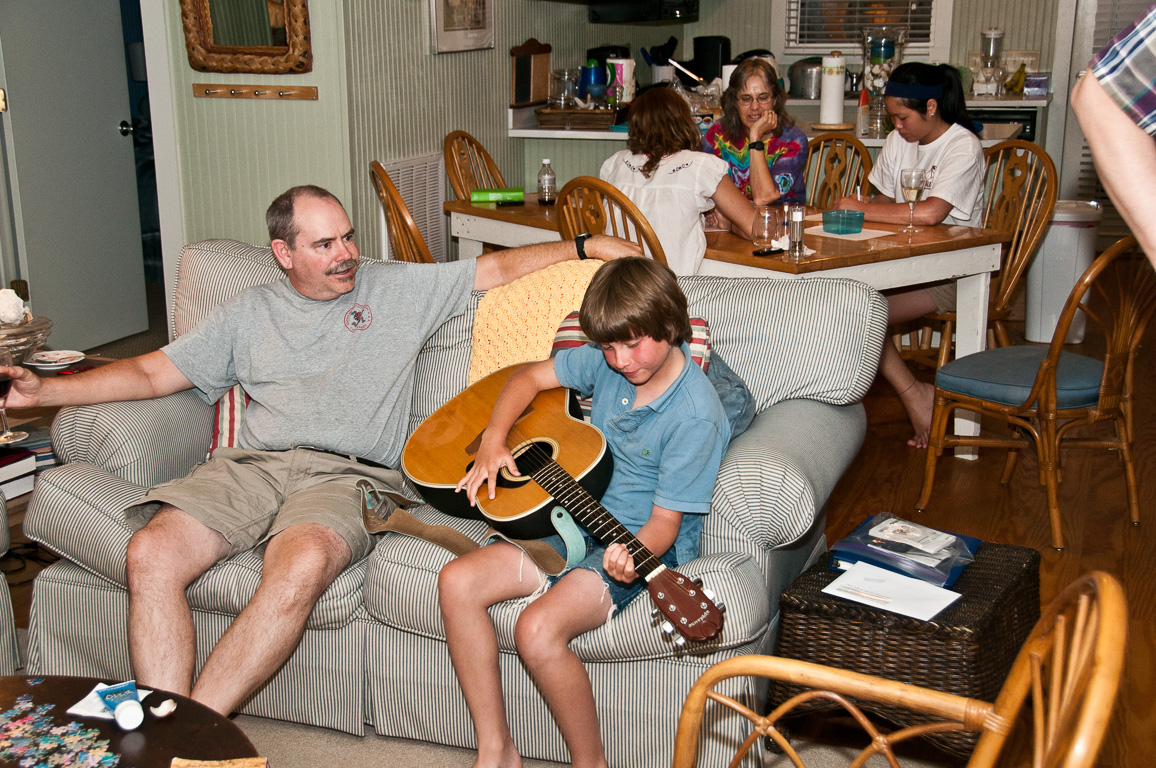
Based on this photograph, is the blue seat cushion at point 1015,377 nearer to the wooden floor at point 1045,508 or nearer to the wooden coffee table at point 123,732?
the wooden floor at point 1045,508

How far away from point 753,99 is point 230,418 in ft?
6.97

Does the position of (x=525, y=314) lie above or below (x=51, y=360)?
above

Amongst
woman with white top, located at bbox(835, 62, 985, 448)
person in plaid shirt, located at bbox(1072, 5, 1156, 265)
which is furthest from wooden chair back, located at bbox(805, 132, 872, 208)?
person in plaid shirt, located at bbox(1072, 5, 1156, 265)

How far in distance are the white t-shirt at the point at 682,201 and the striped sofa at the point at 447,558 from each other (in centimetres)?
78

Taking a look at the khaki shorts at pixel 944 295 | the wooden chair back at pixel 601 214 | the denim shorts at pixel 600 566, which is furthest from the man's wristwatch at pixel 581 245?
the khaki shorts at pixel 944 295

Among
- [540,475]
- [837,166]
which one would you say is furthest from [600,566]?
[837,166]

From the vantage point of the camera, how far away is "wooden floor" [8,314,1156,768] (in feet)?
7.95

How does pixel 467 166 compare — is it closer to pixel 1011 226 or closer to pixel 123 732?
pixel 1011 226

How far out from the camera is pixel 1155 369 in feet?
14.3

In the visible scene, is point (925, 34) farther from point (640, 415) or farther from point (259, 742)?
point (259, 742)

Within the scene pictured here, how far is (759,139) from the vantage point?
12.1 feet

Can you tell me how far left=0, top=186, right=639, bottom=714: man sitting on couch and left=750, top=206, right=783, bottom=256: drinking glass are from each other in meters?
0.73

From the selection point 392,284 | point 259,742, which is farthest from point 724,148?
point 259,742

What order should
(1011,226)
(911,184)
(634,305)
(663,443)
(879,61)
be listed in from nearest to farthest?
(634,305), (663,443), (911,184), (1011,226), (879,61)
